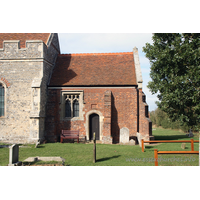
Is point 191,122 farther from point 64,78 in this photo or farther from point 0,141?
point 0,141

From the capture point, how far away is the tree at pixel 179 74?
9055 millimetres

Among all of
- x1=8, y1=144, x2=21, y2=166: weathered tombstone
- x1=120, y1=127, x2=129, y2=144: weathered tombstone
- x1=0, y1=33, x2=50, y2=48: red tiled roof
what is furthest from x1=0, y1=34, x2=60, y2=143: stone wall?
x1=8, y1=144, x2=21, y2=166: weathered tombstone

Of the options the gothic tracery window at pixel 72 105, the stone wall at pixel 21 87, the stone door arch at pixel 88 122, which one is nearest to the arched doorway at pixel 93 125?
the stone door arch at pixel 88 122

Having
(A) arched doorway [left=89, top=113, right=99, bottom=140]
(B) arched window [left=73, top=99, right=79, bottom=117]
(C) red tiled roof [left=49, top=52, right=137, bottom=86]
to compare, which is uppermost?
(C) red tiled roof [left=49, top=52, right=137, bottom=86]

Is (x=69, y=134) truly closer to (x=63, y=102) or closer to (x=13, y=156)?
(x=63, y=102)

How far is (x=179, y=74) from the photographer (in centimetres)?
980

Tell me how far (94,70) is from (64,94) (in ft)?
12.1

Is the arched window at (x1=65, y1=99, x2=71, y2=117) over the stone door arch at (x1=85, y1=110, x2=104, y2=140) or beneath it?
over

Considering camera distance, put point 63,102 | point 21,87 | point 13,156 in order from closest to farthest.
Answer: point 13,156 < point 21,87 < point 63,102

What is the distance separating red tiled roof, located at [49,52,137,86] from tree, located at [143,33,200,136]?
722 cm

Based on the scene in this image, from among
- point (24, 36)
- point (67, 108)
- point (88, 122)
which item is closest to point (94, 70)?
point (67, 108)

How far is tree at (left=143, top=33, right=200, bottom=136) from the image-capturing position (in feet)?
29.7

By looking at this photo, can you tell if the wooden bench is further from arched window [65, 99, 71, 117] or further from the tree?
the tree

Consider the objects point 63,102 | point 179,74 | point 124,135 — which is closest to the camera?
point 179,74
